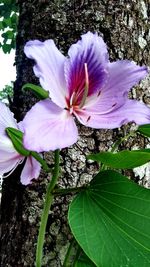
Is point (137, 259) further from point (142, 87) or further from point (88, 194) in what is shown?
point (142, 87)

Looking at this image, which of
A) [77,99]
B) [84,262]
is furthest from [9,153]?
[84,262]

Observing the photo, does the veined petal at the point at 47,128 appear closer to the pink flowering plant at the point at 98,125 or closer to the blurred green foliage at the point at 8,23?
the pink flowering plant at the point at 98,125

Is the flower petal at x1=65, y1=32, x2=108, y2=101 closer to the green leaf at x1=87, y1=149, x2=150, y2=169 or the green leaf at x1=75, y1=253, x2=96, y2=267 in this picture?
the green leaf at x1=87, y1=149, x2=150, y2=169

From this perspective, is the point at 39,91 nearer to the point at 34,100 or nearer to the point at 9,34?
the point at 34,100

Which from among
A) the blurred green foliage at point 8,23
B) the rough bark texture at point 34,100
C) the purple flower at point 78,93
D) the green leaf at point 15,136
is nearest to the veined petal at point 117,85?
the purple flower at point 78,93

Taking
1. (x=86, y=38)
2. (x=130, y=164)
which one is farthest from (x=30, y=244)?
(x=86, y=38)
